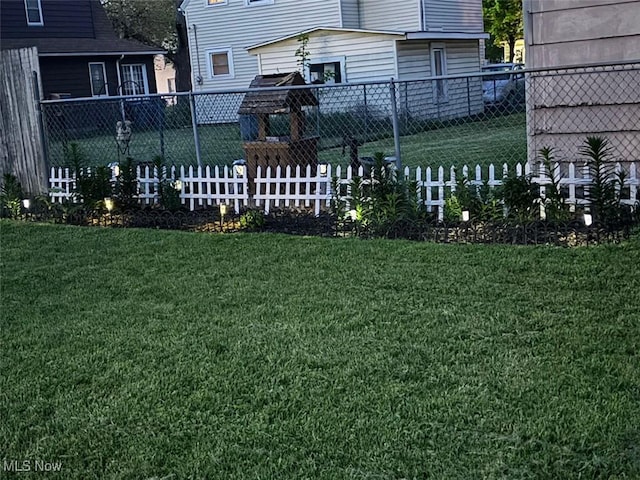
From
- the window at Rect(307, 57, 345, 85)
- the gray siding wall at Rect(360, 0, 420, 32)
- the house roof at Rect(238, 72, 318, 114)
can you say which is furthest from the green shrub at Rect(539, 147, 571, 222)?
the gray siding wall at Rect(360, 0, 420, 32)

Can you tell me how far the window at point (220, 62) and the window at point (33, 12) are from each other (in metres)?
5.40

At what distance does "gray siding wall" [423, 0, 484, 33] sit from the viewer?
62.8ft

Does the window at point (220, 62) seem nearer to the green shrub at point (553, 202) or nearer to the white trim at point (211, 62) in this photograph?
the white trim at point (211, 62)

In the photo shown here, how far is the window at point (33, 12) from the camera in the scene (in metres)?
21.3

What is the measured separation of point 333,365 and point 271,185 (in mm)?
4187

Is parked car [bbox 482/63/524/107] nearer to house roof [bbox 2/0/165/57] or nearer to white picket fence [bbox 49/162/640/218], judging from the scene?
white picket fence [bbox 49/162/640/218]

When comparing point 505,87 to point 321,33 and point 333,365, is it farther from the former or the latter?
point 333,365

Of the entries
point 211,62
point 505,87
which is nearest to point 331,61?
point 505,87

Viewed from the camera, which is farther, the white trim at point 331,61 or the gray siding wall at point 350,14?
the gray siding wall at point 350,14

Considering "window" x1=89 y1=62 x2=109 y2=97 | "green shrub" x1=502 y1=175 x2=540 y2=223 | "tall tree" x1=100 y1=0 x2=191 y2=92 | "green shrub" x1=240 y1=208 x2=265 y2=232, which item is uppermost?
"tall tree" x1=100 y1=0 x2=191 y2=92

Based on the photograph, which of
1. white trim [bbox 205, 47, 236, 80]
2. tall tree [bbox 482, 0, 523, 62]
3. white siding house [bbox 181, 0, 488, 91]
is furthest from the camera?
tall tree [bbox 482, 0, 523, 62]

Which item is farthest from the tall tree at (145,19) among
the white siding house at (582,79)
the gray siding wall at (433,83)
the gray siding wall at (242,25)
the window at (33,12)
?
the white siding house at (582,79)

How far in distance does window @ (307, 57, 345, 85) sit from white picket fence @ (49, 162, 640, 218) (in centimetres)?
1063

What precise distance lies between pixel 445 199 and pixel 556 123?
1142 mm
